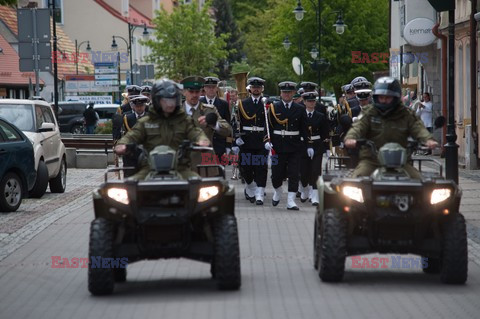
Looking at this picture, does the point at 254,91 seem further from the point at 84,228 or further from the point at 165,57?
the point at 165,57

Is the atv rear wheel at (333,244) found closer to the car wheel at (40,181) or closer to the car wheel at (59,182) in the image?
the car wheel at (40,181)

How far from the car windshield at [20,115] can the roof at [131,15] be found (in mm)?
65908

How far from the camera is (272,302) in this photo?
939cm

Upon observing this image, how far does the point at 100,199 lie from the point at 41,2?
207ft

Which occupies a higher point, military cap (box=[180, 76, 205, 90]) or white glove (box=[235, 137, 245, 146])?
military cap (box=[180, 76, 205, 90])

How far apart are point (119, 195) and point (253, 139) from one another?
1010 cm

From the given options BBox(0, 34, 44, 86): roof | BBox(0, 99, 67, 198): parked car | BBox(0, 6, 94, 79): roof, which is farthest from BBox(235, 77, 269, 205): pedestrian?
BBox(0, 6, 94, 79): roof

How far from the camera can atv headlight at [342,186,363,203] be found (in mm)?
10109

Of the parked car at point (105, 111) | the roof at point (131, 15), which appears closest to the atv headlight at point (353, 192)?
the parked car at point (105, 111)

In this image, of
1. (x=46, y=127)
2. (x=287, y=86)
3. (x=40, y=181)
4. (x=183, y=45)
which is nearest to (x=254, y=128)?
(x=287, y=86)

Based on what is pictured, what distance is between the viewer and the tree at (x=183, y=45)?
249ft

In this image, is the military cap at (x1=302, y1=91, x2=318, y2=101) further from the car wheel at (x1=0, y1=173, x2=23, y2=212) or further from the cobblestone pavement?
the cobblestone pavement

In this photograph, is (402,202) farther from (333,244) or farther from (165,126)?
(165,126)

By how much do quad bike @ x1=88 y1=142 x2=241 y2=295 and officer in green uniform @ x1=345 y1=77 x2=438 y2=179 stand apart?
1492 mm
